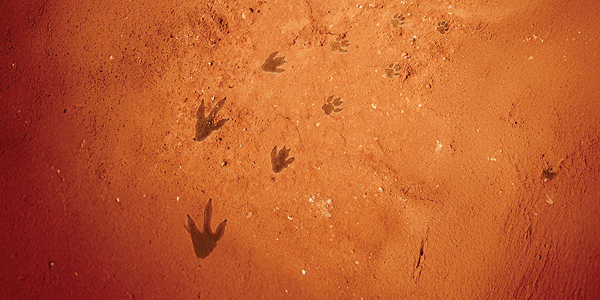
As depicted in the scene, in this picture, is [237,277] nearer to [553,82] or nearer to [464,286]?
[464,286]

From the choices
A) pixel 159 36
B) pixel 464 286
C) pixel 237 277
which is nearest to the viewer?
pixel 464 286

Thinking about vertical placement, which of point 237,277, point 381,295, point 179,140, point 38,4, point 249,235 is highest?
point 38,4

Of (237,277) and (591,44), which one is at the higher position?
(591,44)

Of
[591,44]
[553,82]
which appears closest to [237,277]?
[553,82]

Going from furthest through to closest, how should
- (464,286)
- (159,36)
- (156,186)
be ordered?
(159,36), (156,186), (464,286)

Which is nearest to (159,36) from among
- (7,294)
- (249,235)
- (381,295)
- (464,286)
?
(249,235)

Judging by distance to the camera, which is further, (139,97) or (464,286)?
(139,97)
